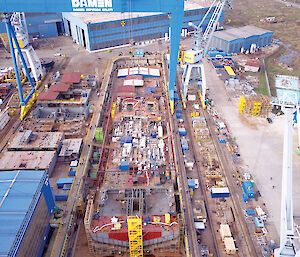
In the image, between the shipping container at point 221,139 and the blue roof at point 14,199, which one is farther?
the shipping container at point 221,139

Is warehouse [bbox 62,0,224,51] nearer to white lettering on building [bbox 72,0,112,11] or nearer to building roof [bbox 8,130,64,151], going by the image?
white lettering on building [bbox 72,0,112,11]

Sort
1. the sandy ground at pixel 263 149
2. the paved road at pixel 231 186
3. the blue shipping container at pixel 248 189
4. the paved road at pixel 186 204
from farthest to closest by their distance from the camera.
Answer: the sandy ground at pixel 263 149, the blue shipping container at pixel 248 189, the paved road at pixel 231 186, the paved road at pixel 186 204

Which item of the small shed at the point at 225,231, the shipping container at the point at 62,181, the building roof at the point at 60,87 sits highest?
the building roof at the point at 60,87

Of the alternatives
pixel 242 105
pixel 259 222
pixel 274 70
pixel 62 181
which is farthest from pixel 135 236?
pixel 274 70

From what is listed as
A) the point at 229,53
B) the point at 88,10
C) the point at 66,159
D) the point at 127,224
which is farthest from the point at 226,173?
the point at 229,53

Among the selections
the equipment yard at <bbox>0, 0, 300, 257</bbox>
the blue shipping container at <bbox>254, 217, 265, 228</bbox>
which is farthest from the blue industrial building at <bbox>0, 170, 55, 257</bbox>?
the blue shipping container at <bbox>254, 217, 265, 228</bbox>

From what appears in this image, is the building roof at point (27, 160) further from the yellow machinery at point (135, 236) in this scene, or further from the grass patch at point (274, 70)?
the grass patch at point (274, 70)

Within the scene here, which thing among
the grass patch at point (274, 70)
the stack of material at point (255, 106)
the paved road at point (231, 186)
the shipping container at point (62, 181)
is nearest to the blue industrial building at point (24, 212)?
the shipping container at point (62, 181)

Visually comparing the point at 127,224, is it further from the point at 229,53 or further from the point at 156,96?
the point at 229,53
